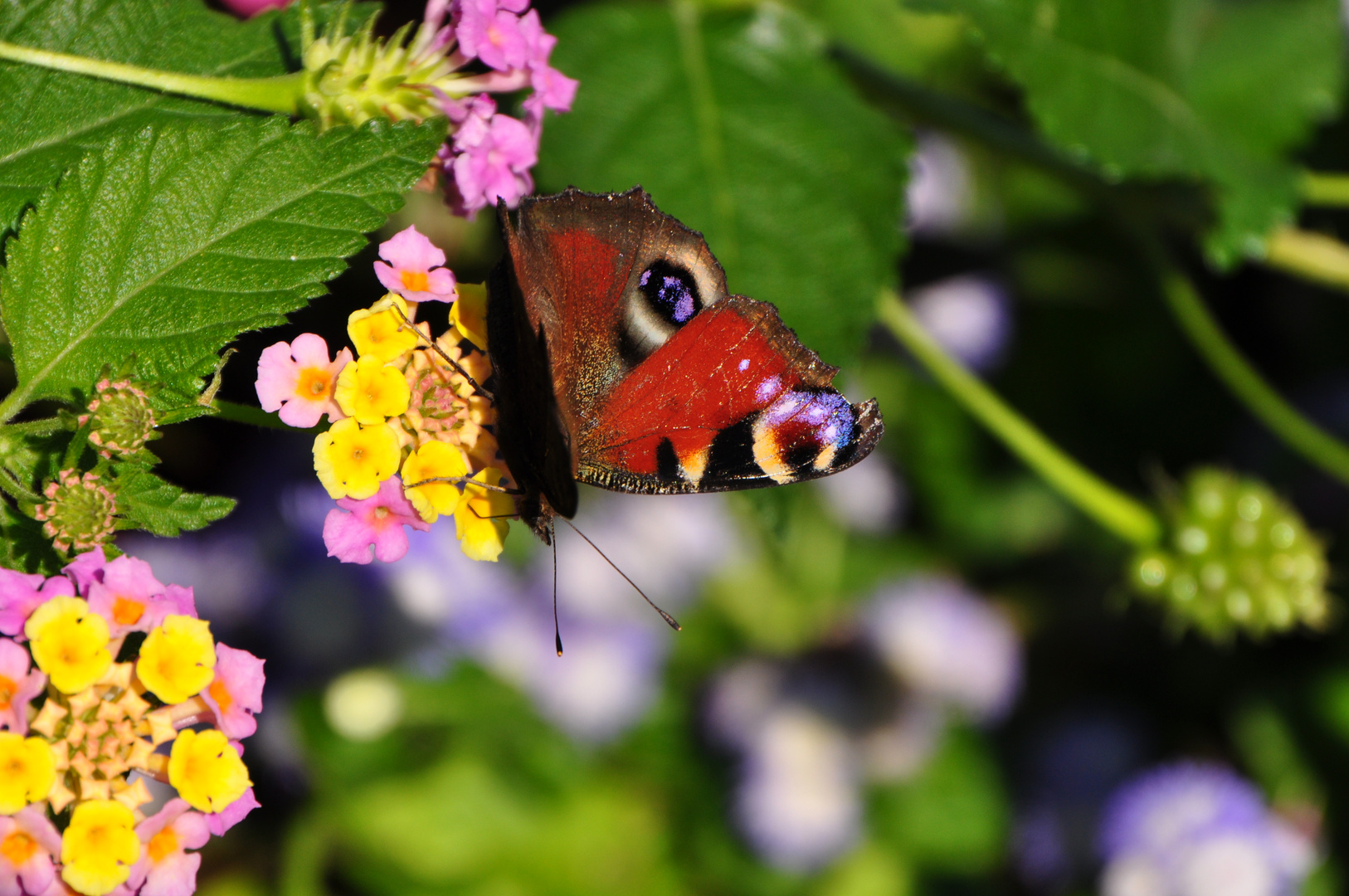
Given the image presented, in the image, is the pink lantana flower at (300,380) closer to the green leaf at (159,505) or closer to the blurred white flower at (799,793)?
the green leaf at (159,505)

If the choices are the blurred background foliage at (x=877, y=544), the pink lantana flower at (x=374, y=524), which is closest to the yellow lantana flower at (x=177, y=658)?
the pink lantana flower at (x=374, y=524)

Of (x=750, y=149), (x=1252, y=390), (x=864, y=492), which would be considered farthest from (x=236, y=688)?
(x=864, y=492)

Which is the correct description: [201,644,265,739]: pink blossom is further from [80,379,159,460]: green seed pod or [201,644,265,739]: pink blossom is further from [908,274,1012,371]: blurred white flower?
[908,274,1012,371]: blurred white flower

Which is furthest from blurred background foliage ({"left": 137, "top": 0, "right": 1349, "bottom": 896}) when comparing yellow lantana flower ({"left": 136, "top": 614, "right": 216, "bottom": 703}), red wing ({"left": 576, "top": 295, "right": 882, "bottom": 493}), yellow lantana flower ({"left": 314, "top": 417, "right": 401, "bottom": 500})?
yellow lantana flower ({"left": 136, "top": 614, "right": 216, "bottom": 703})

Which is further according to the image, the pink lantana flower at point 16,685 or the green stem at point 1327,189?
the green stem at point 1327,189

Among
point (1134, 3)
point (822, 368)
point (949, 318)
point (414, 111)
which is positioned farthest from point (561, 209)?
point (949, 318)
